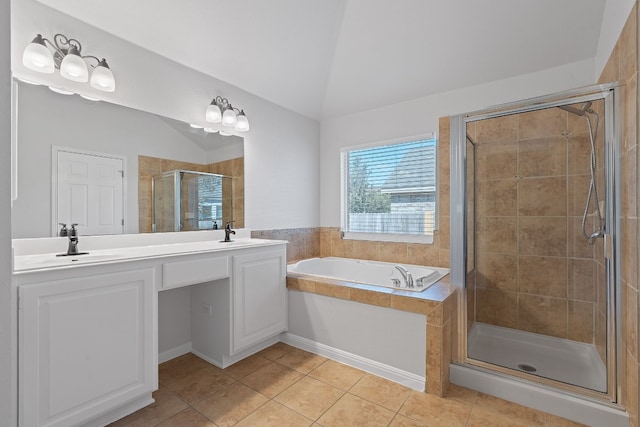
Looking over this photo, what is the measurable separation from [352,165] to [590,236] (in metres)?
2.23

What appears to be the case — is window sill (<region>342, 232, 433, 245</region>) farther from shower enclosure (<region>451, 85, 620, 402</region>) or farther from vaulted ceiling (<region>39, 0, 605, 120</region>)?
vaulted ceiling (<region>39, 0, 605, 120</region>)

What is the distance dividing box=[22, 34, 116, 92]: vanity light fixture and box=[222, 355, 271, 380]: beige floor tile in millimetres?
2040

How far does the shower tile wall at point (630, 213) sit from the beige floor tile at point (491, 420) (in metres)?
0.50

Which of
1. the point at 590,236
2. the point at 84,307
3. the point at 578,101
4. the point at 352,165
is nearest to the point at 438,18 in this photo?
the point at 578,101

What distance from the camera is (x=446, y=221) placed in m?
2.86

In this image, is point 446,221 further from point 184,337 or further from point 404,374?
point 184,337

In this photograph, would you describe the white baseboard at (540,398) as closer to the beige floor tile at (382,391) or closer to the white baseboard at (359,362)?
the white baseboard at (359,362)

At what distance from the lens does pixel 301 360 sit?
2293 millimetres

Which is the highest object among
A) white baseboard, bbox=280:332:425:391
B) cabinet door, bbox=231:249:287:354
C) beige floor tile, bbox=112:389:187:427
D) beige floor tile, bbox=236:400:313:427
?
cabinet door, bbox=231:249:287:354

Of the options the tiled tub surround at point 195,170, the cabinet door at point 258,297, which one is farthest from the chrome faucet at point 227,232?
the cabinet door at point 258,297

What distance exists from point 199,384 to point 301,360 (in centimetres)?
72

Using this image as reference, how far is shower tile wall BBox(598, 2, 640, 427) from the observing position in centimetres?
141

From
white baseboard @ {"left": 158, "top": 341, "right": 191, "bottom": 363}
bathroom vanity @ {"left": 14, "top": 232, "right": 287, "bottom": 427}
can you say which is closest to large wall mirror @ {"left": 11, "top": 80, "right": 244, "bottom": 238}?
bathroom vanity @ {"left": 14, "top": 232, "right": 287, "bottom": 427}

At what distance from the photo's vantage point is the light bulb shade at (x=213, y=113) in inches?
97.9
